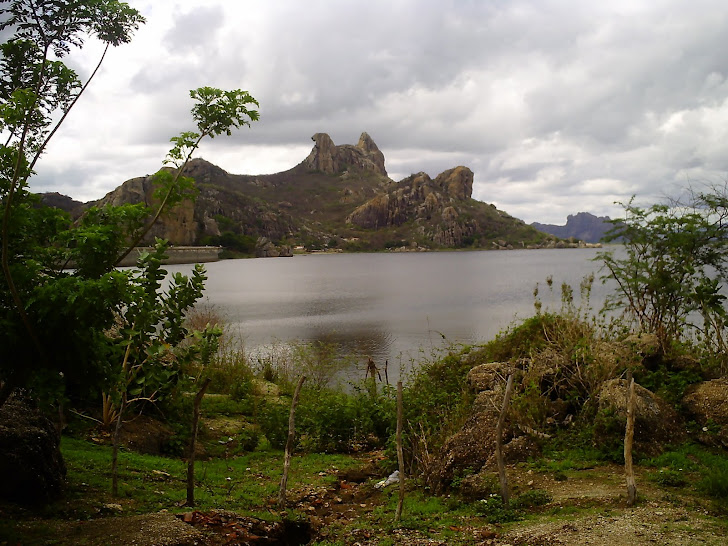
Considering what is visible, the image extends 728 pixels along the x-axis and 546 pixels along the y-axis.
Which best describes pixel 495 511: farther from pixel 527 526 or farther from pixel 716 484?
pixel 716 484

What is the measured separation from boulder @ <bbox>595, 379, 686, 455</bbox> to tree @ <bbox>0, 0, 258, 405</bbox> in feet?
22.4

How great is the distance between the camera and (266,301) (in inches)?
1820

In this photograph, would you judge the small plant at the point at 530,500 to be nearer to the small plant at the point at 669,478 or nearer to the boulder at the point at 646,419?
the small plant at the point at 669,478

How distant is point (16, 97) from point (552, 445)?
8741 mm

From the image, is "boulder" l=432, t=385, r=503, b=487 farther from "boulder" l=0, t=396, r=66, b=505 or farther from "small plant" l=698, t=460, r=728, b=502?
"boulder" l=0, t=396, r=66, b=505

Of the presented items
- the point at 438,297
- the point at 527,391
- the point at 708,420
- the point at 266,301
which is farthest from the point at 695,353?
the point at 266,301

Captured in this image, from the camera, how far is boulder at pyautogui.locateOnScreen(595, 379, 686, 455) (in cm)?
865

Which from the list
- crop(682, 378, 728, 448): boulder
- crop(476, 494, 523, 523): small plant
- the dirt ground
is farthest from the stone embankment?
crop(476, 494, 523, 523): small plant

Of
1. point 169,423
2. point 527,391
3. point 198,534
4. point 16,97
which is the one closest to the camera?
point 16,97

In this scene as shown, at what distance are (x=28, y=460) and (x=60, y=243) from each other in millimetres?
2428

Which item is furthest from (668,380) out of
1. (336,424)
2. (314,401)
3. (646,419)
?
(314,401)

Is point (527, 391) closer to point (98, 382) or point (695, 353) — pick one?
point (695, 353)

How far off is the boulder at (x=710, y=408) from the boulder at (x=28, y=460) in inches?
358

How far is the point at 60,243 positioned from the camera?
226 inches
